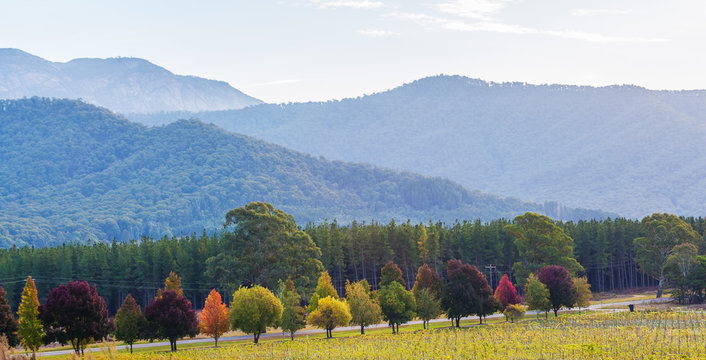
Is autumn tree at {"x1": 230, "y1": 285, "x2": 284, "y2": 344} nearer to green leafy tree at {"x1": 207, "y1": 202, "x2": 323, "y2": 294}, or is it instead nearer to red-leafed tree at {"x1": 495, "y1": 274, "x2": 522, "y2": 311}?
green leafy tree at {"x1": 207, "y1": 202, "x2": 323, "y2": 294}

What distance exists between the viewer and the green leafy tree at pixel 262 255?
112 m

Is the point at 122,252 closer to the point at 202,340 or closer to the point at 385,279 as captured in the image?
the point at 202,340

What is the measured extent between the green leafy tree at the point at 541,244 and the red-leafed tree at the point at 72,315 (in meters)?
69.8

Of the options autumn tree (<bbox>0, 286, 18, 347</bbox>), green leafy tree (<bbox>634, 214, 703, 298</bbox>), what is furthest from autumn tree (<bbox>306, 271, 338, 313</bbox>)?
green leafy tree (<bbox>634, 214, 703, 298</bbox>)

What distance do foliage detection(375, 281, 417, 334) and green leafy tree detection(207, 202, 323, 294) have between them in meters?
20.9

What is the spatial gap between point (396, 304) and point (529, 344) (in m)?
27.1

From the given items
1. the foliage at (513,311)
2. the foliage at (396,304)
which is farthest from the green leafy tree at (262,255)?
the foliage at (513,311)

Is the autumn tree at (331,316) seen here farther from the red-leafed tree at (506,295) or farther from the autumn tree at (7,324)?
the autumn tree at (7,324)

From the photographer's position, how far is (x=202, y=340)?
96.2 meters

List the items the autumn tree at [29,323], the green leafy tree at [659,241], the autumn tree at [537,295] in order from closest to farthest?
the autumn tree at [29,323] < the autumn tree at [537,295] < the green leafy tree at [659,241]

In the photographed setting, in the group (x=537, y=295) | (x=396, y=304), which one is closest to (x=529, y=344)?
(x=396, y=304)

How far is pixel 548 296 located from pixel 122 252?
79.3 m

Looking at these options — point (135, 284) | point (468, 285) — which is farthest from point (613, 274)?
point (135, 284)

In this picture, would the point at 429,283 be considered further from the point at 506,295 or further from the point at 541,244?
the point at 541,244
